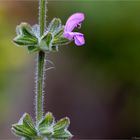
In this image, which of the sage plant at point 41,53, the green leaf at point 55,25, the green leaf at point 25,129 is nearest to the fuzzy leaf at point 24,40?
the sage plant at point 41,53

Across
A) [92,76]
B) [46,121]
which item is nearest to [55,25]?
[46,121]

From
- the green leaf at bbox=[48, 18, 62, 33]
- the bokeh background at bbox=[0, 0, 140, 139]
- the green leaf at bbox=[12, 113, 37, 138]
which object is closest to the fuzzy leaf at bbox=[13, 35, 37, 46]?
the green leaf at bbox=[48, 18, 62, 33]

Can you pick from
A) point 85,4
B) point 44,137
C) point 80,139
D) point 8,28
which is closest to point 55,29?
point 44,137

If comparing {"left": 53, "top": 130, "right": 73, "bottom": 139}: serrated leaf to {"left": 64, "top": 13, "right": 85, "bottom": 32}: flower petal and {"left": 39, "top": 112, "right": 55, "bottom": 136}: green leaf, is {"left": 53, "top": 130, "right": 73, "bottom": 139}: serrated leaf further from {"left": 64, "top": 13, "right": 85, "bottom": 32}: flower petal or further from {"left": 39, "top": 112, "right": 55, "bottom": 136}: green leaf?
{"left": 64, "top": 13, "right": 85, "bottom": 32}: flower petal

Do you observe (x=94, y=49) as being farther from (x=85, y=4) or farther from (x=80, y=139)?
(x=80, y=139)

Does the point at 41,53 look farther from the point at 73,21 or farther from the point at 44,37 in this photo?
the point at 73,21

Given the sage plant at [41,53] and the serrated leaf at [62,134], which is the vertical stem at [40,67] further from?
the serrated leaf at [62,134]
